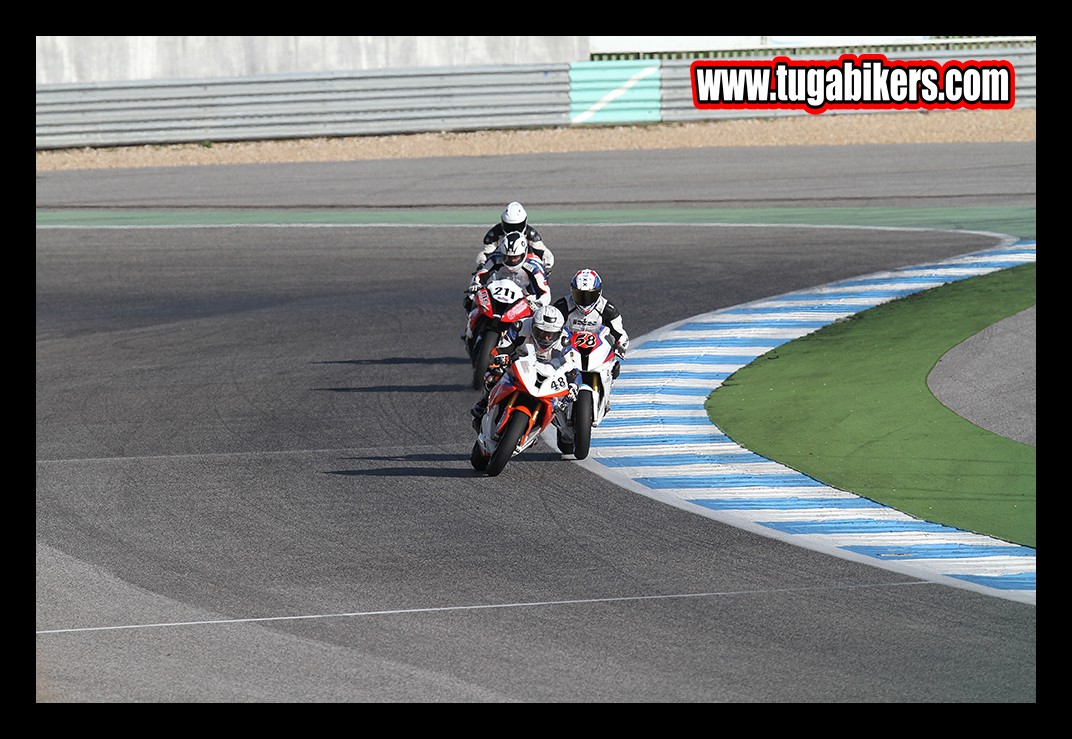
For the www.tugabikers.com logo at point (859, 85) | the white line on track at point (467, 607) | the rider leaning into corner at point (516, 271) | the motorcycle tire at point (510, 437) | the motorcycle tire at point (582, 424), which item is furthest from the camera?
the www.tugabikers.com logo at point (859, 85)

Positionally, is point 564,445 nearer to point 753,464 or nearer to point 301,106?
point 753,464

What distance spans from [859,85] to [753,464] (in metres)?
26.6

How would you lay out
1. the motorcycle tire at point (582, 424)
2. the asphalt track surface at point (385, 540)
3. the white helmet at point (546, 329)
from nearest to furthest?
the asphalt track surface at point (385, 540)
the white helmet at point (546, 329)
the motorcycle tire at point (582, 424)

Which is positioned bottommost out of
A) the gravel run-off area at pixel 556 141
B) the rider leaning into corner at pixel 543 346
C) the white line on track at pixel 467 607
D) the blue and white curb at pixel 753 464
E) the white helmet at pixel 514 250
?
the white line on track at pixel 467 607

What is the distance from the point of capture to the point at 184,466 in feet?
41.7

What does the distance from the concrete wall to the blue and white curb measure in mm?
20726

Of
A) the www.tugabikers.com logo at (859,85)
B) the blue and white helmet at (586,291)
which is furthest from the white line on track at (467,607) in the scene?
the www.tugabikers.com logo at (859,85)

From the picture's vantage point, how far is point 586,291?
44.3 ft

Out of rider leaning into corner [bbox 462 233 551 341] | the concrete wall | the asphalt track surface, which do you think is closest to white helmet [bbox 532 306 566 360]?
the asphalt track surface

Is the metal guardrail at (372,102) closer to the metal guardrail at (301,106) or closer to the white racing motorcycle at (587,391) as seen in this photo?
the metal guardrail at (301,106)

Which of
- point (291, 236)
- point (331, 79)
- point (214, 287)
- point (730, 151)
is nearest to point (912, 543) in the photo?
point (214, 287)

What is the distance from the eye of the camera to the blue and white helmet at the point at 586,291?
44.3 feet

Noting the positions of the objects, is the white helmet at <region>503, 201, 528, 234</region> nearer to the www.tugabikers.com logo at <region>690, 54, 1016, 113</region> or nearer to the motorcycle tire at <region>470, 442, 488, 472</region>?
the motorcycle tire at <region>470, 442, 488, 472</region>

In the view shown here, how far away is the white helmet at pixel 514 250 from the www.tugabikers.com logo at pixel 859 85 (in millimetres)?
21237
